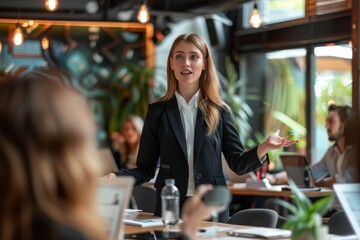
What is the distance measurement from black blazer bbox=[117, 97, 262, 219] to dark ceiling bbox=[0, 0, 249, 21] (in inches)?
253

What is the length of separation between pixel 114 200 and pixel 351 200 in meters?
1.12

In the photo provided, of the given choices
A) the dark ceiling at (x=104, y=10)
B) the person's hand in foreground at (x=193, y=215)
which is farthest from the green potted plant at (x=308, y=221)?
the dark ceiling at (x=104, y=10)

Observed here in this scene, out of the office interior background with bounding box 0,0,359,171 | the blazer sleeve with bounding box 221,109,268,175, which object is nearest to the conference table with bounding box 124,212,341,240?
the blazer sleeve with bounding box 221,109,268,175

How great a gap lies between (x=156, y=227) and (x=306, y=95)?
667cm

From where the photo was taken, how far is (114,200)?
140 inches

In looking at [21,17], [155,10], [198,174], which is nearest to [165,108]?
[198,174]

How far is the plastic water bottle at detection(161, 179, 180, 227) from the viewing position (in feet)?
14.0

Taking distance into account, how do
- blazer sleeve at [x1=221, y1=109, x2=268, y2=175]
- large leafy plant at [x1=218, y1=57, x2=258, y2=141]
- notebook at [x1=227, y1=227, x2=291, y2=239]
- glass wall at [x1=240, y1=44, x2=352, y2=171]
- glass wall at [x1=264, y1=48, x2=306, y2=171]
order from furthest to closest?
large leafy plant at [x1=218, y1=57, x2=258, y2=141]
glass wall at [x1=264, y1=48, x2=306, y2=171]
glass wall at [x1=240, y1=44, x2=352, y2=171]
blazer sleeve at [x1=221, y1=109, x2=268, y2=175]
notebook at [x1=227, y1=227, x2=291, y2=239]

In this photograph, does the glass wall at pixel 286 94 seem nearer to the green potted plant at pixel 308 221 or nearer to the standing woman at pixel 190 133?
the standing woman at pixel 190 133

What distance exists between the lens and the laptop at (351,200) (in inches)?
145

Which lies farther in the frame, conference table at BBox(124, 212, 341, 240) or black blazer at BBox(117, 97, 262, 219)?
black blazer at BBox(117, 97, 262, 219)

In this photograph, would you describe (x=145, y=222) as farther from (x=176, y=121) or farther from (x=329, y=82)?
(x=329, y=82)

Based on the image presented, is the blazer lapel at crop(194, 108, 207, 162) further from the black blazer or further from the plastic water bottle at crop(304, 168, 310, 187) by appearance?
the plastic water bottle at crop(304, 168, 310, 187)

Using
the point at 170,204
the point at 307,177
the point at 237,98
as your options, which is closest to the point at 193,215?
the point at 170,204
